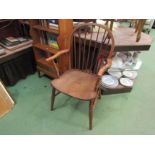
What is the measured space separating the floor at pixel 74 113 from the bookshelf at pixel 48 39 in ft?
1.13

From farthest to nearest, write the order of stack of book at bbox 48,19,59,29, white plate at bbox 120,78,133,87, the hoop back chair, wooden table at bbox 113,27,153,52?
white plate at bbox 120,78,133,87 < stack of book at bbox 48,19,59,29 < wooden table at bbox 113,27,153,52 < the hoop back chair

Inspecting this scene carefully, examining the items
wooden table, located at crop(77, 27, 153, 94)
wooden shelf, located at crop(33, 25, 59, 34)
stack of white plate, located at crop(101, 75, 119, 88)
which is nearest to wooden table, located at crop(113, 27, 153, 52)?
wooden table, located at crop(77, 27, 153, 94)

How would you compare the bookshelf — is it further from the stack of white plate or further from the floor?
the stack of white plate

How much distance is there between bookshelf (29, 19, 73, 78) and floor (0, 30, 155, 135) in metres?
0.34

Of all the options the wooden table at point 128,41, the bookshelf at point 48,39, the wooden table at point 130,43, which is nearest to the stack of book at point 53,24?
the bookshelf at point 48,39

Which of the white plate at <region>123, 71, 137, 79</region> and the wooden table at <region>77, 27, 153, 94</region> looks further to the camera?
the white plate at <region>123, 71, 137, 79</region>

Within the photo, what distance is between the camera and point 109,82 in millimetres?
1846

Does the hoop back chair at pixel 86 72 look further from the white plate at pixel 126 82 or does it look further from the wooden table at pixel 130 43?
the white plate at pixel 126 82

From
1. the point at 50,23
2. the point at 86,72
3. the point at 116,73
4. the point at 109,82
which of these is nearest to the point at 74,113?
the point at 86,72

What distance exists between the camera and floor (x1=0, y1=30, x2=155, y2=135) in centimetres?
149

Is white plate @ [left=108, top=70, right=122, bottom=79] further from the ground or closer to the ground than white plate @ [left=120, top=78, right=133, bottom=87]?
further from the ground

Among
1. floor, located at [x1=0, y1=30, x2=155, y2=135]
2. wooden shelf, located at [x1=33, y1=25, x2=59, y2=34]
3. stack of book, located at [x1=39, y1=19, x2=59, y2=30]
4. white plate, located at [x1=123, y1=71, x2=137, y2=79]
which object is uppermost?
stack of book, located at [x1=39, y1=19, x2=59, y2=30]
